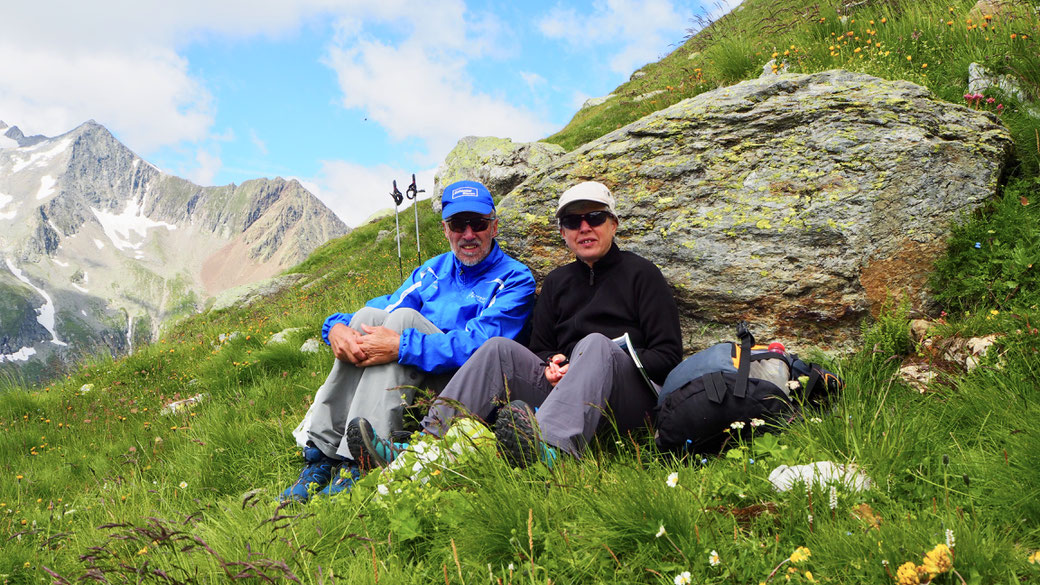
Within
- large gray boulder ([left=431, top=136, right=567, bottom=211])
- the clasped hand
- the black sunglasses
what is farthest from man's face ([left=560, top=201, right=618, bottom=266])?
large gray boulder ([left=431, top=136, right=567, bottom=211])

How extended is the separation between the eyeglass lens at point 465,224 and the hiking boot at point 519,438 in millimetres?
2279

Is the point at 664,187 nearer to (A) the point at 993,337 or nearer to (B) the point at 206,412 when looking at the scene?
(A) the point at 993,337

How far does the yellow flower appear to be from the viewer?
180 cm

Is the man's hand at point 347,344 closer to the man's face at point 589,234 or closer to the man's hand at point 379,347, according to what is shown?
the man's hand at point 379,347

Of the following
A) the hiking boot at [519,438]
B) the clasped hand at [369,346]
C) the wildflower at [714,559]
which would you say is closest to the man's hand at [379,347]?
the clasped hand at [369,346]

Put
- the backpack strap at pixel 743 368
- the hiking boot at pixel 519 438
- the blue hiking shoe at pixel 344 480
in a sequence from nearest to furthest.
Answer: the hiking boot at pixel 519 438 < the backpack strap at pixel 743 368 < the blue hiking shoe at pixel 344 480

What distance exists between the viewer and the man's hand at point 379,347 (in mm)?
4461

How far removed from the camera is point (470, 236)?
17.2 feet

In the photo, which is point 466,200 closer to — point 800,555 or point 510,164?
point 800,555

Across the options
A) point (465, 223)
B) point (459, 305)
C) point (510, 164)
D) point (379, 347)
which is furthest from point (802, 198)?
point (510, 164)

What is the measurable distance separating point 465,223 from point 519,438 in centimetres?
254

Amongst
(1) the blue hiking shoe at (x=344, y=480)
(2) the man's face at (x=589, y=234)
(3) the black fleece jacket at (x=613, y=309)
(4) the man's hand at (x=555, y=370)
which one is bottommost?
(1) the blue hiking shoe at (x=344, y=480)

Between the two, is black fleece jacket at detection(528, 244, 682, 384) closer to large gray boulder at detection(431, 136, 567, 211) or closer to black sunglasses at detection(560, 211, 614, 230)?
black sunglasses at detection(560, 211, 614, 230)

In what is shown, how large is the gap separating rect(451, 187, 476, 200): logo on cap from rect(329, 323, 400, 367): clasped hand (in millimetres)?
1432
